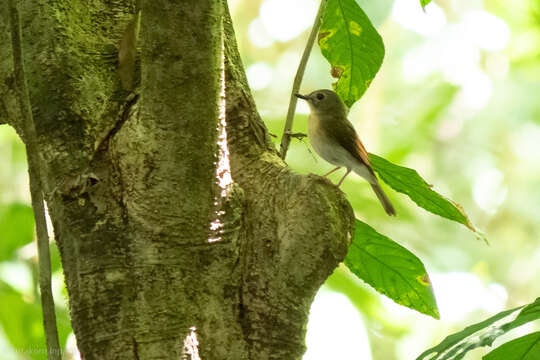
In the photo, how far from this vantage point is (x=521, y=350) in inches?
52.0

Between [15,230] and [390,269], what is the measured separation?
1.41 meters

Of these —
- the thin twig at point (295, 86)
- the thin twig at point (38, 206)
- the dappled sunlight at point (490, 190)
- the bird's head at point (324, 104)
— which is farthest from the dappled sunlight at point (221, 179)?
the dappled sunlight at point (490, 190)

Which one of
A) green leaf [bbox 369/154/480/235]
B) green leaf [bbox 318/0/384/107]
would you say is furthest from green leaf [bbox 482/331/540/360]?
green leaf [bbox 318/0/384/107]

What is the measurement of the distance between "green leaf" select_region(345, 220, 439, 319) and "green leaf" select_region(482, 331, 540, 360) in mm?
729

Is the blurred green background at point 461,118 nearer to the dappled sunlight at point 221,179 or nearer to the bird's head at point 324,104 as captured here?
the bird's head at point 324,104

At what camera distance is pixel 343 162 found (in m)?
4.16

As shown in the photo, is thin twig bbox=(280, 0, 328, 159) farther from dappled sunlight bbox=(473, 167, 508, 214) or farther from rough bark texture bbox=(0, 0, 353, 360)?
dappled sunlight bbox=(473, 167, 508, 214)

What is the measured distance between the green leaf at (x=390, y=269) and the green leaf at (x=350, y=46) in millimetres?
447

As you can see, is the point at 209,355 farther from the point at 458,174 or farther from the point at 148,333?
the point at 458,174

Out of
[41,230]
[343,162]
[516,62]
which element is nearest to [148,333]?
[41,230]

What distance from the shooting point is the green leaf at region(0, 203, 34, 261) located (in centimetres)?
277

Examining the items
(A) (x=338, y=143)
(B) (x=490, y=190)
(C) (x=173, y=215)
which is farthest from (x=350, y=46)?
(B) (x=490, y=190)

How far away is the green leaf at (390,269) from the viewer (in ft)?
6.87

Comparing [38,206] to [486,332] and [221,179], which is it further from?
[486,332]
